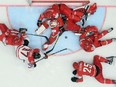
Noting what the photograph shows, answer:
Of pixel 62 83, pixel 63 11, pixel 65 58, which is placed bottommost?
pixel 62 83

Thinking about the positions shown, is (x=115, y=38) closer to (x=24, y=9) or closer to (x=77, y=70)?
(x=77, y=70)

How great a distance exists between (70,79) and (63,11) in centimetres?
45

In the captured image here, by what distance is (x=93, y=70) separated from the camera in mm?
2523

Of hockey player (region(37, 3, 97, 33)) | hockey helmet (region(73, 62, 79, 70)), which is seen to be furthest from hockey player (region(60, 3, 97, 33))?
hockey helmet (region(73, 62, 79, 70))

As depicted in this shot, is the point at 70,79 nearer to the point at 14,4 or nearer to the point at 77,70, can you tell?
the point at 77,70

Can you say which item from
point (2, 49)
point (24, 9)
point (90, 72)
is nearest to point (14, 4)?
point (24, 9)

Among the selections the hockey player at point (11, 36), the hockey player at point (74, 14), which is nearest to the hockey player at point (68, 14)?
the hockey player at point (74, 14)

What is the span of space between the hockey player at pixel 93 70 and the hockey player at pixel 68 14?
21 cm

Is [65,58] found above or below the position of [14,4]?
below

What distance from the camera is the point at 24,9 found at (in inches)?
101

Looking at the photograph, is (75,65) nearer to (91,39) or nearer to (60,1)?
(91,39)

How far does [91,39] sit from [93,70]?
192 mm

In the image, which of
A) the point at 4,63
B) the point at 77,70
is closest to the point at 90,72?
the point at 77,70

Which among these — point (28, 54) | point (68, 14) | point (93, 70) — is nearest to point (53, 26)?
point (68, 14)
